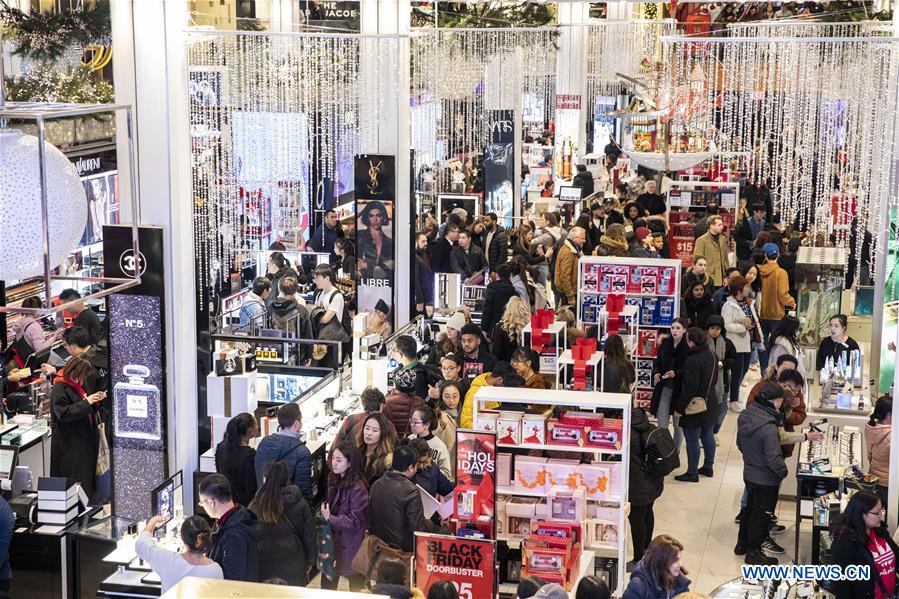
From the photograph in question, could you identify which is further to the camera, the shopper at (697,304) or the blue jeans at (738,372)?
the shopper at (697,304)

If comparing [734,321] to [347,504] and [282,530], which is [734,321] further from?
[282,530]

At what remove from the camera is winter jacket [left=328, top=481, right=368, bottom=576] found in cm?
700

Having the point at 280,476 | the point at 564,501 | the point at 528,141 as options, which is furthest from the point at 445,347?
the point at 528,141

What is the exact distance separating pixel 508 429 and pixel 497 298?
4.45m

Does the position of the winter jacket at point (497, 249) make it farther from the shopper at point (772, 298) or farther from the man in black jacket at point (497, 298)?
the shopper at point (772, 298)

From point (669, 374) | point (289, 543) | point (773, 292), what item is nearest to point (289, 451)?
point (289, 543)

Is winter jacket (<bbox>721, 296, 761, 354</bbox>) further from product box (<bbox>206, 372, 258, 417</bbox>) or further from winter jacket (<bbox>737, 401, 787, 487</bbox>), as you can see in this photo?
product box (<bbox>206, 372, 258, 417</bbox>)

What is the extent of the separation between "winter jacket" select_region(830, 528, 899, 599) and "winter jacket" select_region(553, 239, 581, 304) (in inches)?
271

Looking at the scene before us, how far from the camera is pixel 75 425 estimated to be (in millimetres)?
8656

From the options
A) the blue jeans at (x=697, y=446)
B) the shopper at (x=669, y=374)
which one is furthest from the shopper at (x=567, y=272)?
the blue jeans at (x=697, y=446)

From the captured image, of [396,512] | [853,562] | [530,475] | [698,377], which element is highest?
[698,377]

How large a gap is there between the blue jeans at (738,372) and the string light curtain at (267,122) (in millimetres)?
4237

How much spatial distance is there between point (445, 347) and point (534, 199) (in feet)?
38.3

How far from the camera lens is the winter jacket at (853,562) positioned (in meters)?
6.51
